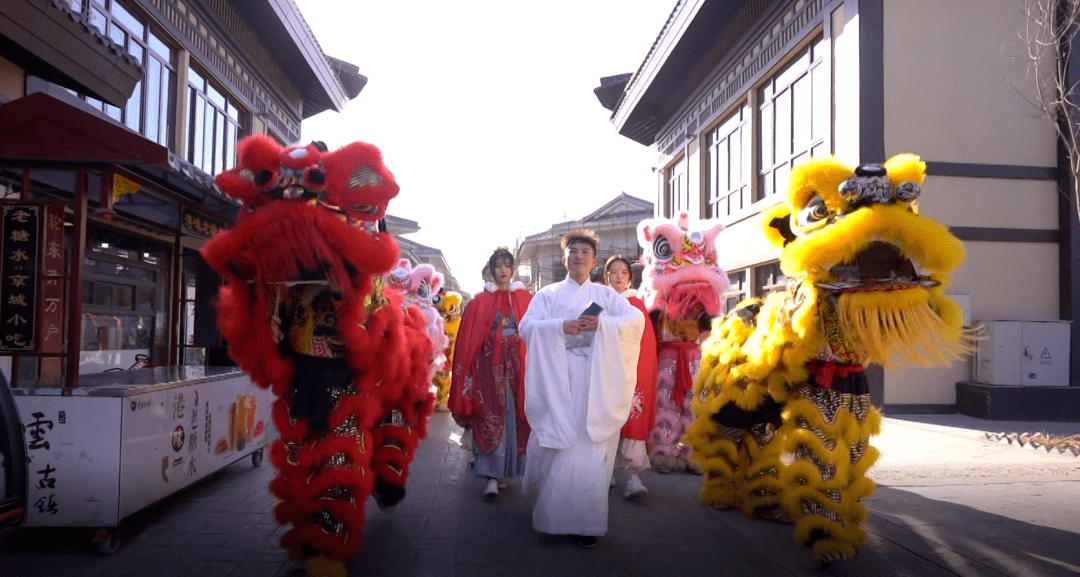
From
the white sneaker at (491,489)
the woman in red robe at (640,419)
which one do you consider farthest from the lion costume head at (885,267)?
the white sneaker at (491,489)

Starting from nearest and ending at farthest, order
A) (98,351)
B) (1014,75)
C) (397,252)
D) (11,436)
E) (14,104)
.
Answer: (11,436)
(397,252)
(14,104)
(98,351)
(1014,75)

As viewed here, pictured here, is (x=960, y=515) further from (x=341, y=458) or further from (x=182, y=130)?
(x=182, y=130)

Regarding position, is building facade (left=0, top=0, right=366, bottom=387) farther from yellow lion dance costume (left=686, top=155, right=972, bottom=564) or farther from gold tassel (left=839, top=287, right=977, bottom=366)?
gold tassel (left=839, top=287, right=977, bottom=366)

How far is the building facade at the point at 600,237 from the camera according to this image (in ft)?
85.6

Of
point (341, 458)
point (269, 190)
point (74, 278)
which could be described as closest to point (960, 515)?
point (341, 458)

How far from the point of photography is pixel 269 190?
3.66 meters

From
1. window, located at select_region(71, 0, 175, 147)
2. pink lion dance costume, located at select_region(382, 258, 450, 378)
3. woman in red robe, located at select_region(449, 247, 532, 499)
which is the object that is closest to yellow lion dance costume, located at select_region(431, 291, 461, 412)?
pink lion dance costume, located at select_region(382, 258, 450, 378)

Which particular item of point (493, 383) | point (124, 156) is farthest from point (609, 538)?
point (124, 156)

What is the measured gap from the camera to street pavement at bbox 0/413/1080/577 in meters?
3.98

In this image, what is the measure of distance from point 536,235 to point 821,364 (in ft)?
84.6

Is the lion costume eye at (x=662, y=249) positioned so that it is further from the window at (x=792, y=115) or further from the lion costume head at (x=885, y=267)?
the window at (x=792, y=115)

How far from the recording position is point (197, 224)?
7410 millimetres

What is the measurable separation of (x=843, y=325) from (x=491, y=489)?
9.54 feet

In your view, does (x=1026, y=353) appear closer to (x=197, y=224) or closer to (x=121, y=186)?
(x=197, y=224)
